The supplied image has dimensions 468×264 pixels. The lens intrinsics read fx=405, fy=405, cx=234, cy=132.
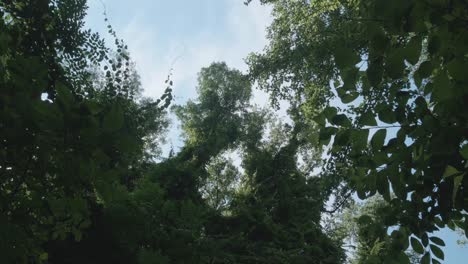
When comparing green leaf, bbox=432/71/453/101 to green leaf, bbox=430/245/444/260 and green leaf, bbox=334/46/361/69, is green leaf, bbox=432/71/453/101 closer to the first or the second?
green leaf, bbox=334/46/361/69

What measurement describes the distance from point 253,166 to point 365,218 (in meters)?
14.7

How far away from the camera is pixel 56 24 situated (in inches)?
291

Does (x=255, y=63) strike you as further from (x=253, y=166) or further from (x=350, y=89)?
(x=350, y=89)

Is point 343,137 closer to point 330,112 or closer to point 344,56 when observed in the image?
point 330,112

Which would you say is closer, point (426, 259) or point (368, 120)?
point (368, 120)

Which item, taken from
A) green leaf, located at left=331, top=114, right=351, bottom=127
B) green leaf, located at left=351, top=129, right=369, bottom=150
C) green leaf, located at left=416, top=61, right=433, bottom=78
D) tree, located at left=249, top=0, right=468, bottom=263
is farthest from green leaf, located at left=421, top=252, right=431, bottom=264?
green leaf, located at left=416, top=61, right=433, bottom=78

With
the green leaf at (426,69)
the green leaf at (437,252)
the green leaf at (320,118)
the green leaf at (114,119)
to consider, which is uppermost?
the green leaf at (426,69)

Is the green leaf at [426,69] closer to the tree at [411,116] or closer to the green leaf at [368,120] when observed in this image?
the tree at [411,116]

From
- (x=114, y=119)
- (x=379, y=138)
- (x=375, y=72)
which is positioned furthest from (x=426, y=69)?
(x=114, y=119)

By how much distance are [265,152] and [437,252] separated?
14995 mm

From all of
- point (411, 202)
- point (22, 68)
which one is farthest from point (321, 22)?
point (22, 68)

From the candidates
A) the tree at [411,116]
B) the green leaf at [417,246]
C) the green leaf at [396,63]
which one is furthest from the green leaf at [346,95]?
the green leaf at [417,246]

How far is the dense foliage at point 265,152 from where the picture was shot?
118 cm

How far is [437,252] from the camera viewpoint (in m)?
1.78
